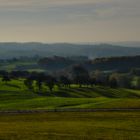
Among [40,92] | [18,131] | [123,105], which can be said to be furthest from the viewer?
[40,92]

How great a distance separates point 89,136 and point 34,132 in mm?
8634

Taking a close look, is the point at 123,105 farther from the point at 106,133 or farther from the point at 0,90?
the point at 0,90

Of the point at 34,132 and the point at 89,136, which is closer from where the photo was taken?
the point at 89,136

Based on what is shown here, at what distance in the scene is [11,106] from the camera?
415 ft

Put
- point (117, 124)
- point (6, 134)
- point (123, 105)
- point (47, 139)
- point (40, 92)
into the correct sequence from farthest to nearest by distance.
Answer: point (40, 92), point (123, 105), point (117, 124), point (6, 134), point (47, 139)

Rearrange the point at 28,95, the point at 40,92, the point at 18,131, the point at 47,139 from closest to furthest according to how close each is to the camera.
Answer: the point at 47,139, the point at 18,131, the point at 28,95, the point at 40,92

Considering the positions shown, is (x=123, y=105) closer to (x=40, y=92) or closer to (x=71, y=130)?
(x=71, y=130)

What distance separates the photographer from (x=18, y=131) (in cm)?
5962

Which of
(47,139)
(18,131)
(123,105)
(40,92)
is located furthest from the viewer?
(40,92)

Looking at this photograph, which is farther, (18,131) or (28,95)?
(28,95)

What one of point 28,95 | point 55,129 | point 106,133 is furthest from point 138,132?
point 28,95

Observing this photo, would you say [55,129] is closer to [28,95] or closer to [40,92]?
[28,95]

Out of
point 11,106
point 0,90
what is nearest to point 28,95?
point 0,90

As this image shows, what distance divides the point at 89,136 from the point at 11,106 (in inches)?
2960
